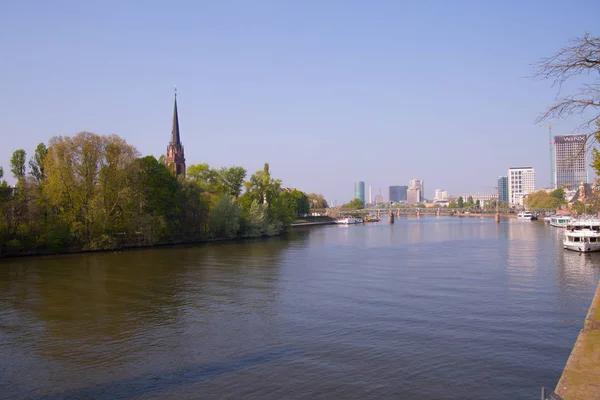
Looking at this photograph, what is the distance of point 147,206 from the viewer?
62.9 m

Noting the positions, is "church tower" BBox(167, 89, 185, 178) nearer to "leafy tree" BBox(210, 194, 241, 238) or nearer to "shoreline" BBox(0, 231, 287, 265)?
"leafy tree" BBox(210, 194, 241, 238)

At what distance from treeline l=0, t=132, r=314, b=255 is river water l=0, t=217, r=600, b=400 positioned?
1585 cm

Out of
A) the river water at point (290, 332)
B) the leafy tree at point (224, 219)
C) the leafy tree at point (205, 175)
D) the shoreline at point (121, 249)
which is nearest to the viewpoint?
the river water at point (290, 332)

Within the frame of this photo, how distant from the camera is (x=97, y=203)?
55.5 m

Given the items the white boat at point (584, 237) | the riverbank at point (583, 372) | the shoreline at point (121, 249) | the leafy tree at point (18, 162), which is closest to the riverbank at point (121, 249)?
the shoreline at point (121, 249)

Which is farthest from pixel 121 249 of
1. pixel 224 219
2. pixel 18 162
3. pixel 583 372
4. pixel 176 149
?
pixel 176 149

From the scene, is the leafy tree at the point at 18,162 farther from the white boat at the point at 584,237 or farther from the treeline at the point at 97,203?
the white boat at the point at 584,237

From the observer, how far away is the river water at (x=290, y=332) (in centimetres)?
1441

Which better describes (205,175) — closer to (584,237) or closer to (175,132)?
(175,132)

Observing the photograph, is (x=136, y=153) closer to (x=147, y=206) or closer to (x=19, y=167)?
(x=147, y=206)

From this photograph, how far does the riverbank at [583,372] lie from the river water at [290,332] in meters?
2.43

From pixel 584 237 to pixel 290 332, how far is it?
149ft

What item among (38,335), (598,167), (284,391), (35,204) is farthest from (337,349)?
(35,204)

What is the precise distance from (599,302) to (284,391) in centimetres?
1121
